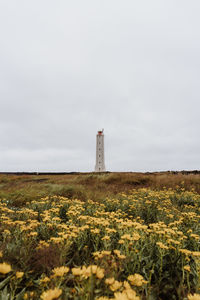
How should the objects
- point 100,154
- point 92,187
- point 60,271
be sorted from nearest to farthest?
point 60,271
point 92,187
point 100,154

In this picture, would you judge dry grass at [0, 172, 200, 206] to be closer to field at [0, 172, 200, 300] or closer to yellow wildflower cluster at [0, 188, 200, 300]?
field at [0, 172, 200, 300]

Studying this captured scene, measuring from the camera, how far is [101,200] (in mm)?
6711

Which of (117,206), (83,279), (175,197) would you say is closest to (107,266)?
(83,279)

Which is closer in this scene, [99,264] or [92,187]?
[99,264]

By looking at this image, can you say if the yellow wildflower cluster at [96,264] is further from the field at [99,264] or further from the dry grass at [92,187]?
the dry grass at [92,187]

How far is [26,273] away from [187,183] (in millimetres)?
11235

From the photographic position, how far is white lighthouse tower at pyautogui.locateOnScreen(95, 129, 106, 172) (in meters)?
42.5

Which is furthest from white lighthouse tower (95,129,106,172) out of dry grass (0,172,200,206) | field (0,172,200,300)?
field (0,172,200,300)

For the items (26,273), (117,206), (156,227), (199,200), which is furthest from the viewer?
(199,200)

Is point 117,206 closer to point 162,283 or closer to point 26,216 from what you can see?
point 26,216

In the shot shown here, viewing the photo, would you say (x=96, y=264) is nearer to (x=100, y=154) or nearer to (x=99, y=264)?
(x=99, y=264)

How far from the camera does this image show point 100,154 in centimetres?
4334

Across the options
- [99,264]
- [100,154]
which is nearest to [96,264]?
[99,264]

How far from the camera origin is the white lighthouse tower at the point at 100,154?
42.5 metres
